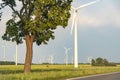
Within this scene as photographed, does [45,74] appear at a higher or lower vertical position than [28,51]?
lower

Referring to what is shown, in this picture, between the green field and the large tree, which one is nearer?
the green field

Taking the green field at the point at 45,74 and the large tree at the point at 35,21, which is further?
the large tree at the point at 35,21

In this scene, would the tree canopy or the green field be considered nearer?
the green field

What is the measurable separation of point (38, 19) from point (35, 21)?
0.58m

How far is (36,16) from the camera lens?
46188mm

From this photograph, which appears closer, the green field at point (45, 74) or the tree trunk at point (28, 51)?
the green field at point (45, 74)

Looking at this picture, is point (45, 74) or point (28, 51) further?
point (28, 51)

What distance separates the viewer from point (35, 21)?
150 feet

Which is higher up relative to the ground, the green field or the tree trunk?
the tree trunk

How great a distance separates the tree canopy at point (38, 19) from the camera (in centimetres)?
4559

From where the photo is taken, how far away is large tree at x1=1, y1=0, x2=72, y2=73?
45.6 metres

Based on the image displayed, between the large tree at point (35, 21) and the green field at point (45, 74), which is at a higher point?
the large tree at point (35, 21)

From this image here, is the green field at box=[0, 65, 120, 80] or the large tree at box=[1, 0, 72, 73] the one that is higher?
the large tree at box=[1, 0, 72, 73]

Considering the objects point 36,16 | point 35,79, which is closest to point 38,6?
point 36,16
